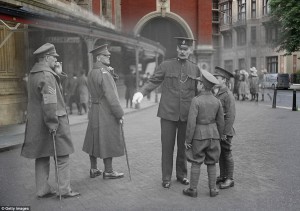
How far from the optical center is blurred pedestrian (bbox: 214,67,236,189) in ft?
16.9

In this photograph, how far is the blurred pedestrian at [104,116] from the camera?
562cm

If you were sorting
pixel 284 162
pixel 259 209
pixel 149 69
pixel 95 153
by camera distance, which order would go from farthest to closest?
pixel 149 69 < pixel 284 162 < pixel 95 153 < pixel 259 209

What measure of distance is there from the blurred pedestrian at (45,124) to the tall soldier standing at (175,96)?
1.09m

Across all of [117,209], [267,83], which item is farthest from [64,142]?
[267,83]

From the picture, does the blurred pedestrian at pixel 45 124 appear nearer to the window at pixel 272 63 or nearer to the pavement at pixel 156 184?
the pavement at pixel 156 184

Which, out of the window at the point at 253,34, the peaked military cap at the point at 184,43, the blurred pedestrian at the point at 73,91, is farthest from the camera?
the window at the point at 253,34

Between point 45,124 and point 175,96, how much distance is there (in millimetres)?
1777

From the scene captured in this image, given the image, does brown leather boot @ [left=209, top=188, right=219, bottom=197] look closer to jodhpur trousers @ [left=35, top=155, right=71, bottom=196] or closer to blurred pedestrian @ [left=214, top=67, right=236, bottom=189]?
blurred pedestrian @ [left=214, top=67, right=236, bottom=189]

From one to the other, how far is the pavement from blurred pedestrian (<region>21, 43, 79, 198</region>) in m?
0.33

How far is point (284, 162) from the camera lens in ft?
22.3

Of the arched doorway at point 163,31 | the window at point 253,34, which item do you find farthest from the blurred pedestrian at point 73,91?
the window at point 253,34

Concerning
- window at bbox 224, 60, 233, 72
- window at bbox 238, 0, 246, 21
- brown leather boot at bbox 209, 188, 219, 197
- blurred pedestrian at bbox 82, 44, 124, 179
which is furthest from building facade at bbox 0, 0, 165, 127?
window at bbox 224, 60, 233, 72

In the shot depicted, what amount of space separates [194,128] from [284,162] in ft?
9.15

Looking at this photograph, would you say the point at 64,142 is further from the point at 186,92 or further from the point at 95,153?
the point at 186,92
